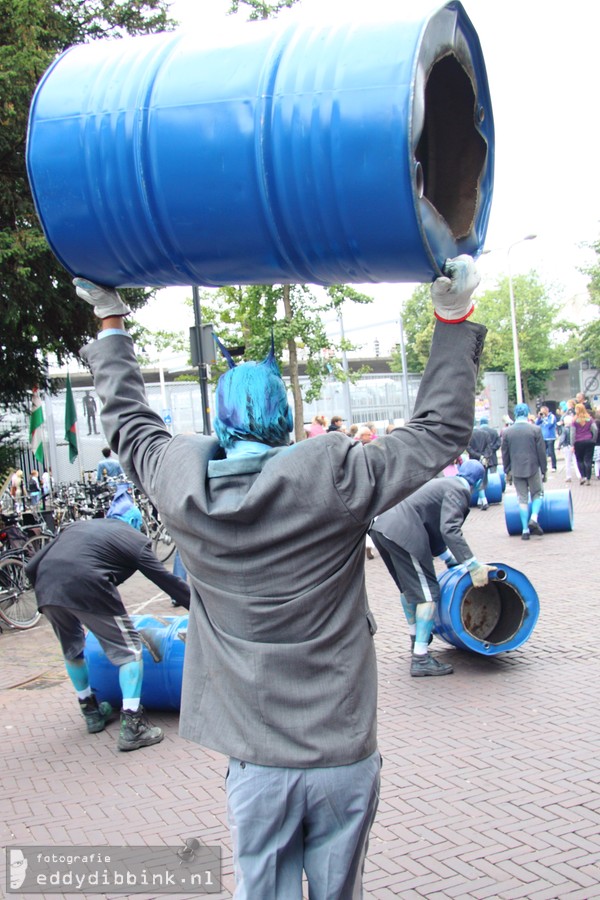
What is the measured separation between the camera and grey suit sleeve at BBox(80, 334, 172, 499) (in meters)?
2.45

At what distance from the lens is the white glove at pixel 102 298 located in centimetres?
258

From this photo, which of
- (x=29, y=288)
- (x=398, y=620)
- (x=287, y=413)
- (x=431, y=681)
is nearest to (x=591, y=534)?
(x=398, y=620)

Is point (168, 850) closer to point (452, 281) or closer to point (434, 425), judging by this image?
point (434, 425)

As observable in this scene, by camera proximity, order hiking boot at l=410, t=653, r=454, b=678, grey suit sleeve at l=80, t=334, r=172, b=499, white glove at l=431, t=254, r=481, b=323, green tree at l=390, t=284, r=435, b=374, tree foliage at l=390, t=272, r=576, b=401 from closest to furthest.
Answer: white glove at l=431, t=254, r=481, b=323 → grey suit sleeve at l=80, t=334, r=172, b=499 → hiking boot at l=410, t=653, r=454, b=678 → tree foliage at l=390, t=272, r=576, b=401 → green tree at l=390, t=284, r=435, b=374

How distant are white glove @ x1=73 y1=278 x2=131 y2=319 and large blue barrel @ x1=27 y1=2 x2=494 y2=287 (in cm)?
4

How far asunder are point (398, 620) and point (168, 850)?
15.2 feet

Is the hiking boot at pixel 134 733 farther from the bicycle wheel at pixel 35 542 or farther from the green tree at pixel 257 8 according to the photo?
the green tree at pixel 257 8

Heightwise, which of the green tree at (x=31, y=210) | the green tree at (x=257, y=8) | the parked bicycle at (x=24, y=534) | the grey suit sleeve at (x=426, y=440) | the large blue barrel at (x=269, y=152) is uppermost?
the green tree at (x=257, y=8)

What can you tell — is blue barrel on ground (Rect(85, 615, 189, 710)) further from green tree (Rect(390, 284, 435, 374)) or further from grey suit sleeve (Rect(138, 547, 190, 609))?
green tree (Rect(390, 284, 435, 374))

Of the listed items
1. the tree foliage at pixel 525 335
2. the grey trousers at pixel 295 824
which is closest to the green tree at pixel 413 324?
the tree foliage at pixel 525 335

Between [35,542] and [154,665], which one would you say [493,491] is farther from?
[154,665]

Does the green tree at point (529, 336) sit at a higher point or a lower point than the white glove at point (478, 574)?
higher

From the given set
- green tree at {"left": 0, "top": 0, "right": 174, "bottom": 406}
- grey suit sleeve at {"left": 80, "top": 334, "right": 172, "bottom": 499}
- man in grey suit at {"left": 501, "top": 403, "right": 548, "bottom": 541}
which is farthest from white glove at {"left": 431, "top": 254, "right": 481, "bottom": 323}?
man in grey suit at {"left": 501, "top": 403, "right": 548, "bottom": 541}

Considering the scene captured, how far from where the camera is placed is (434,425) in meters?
2.12
